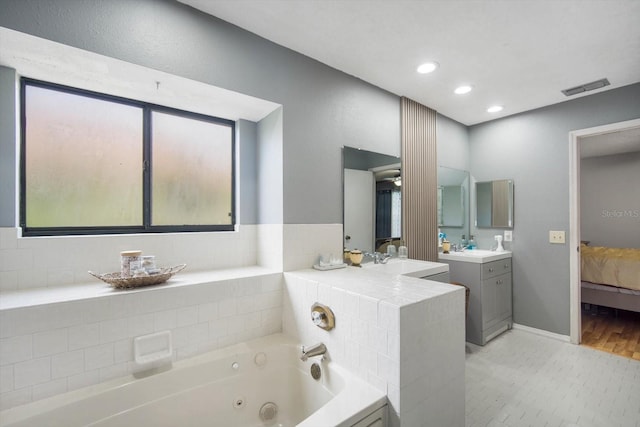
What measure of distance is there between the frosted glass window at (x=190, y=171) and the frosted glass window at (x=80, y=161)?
0.41 ft

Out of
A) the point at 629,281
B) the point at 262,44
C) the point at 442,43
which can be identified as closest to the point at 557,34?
the point at 442,43

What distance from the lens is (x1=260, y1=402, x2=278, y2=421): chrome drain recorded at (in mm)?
1688

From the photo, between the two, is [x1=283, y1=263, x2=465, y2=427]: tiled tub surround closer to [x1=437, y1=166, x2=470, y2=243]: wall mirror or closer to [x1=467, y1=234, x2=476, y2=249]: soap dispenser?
[x1=437, y1=166, x2=470, y2=243]: wall mirror

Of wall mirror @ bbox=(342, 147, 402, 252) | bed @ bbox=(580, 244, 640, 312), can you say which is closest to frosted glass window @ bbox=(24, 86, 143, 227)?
wall mirror @ bbox=(342, 147, 402, 252)

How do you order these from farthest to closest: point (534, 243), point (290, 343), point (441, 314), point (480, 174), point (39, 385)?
1. point (480, 174)
2. point (534, 243)
3. point (290, 343)
4. point (441, 314)
5. point (39, 385)

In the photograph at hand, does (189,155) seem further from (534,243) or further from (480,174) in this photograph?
(534,243)

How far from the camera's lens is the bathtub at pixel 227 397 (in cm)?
122

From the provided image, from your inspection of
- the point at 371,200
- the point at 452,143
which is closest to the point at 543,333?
the point at 452,143

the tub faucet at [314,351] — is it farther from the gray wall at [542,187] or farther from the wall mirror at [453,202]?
the gray wall at [542,187]

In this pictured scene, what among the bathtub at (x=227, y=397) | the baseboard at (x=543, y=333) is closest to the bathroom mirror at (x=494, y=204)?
the baseboard at (x=543, y=333)

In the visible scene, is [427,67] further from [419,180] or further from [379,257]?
[379,257]

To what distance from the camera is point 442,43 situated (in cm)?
200

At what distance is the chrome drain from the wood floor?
3199 millimetres

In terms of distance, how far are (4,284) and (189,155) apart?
125 centimetres
